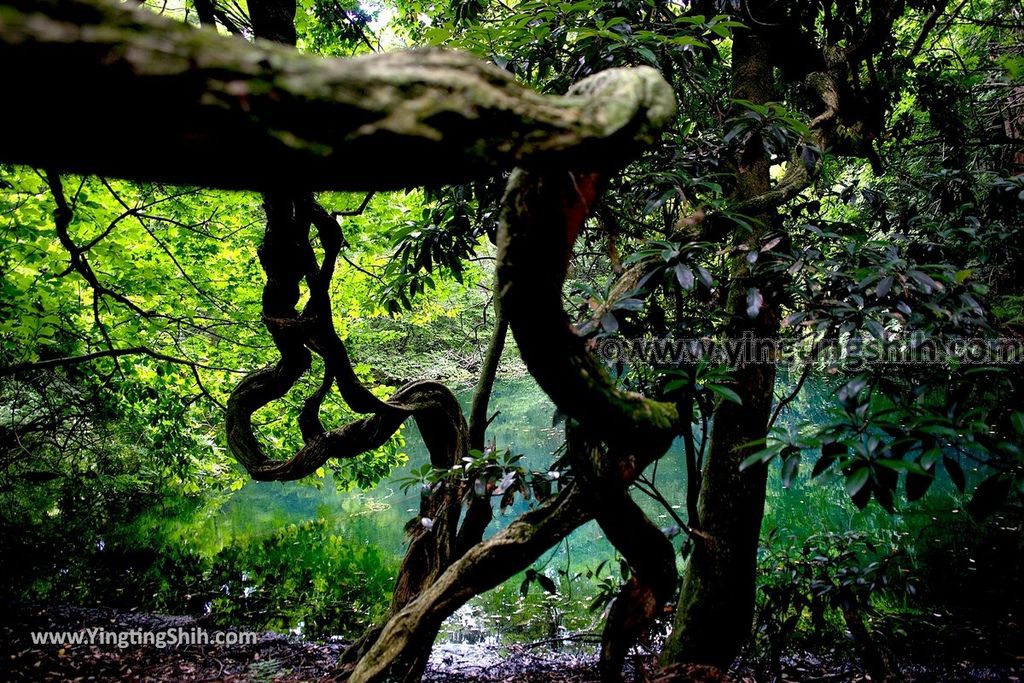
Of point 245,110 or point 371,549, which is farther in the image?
point 371,549

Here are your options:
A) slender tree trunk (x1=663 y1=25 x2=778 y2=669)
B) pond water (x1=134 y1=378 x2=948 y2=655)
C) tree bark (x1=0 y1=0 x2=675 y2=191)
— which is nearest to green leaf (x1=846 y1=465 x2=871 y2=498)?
slender tree trunk (x1=663 y1=25 x2=778 y2=669)

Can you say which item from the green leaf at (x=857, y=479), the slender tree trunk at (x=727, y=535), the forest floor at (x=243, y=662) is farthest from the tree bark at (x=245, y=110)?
the forest floor at (x=243, y=662)

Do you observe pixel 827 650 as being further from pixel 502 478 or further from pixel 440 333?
pixel 440 333

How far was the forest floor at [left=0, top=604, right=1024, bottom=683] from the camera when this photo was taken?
3172 mm

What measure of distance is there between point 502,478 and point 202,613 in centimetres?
459

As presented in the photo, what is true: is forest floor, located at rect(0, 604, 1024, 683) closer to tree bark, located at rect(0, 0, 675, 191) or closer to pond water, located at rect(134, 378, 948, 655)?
pond water, located at rect(134, 378, 948, 655)

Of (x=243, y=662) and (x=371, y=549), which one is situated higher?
(x=243, y=662)

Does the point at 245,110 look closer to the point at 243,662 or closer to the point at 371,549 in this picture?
the point at 243,662

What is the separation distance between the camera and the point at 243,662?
387 cm

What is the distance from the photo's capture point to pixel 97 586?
5789 millimetres

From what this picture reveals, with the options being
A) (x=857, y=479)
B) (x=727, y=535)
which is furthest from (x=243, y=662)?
(x=857, y=479)

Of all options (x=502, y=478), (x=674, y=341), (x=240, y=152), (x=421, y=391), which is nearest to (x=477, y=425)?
(x=421, y=391)

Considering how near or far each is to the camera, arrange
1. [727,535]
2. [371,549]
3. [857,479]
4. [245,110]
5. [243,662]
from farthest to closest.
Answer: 1. [371,549]
2. [243,662]
3. [727,535]
4. [857,479]
5. [245,110]

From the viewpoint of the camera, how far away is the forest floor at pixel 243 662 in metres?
3.17
